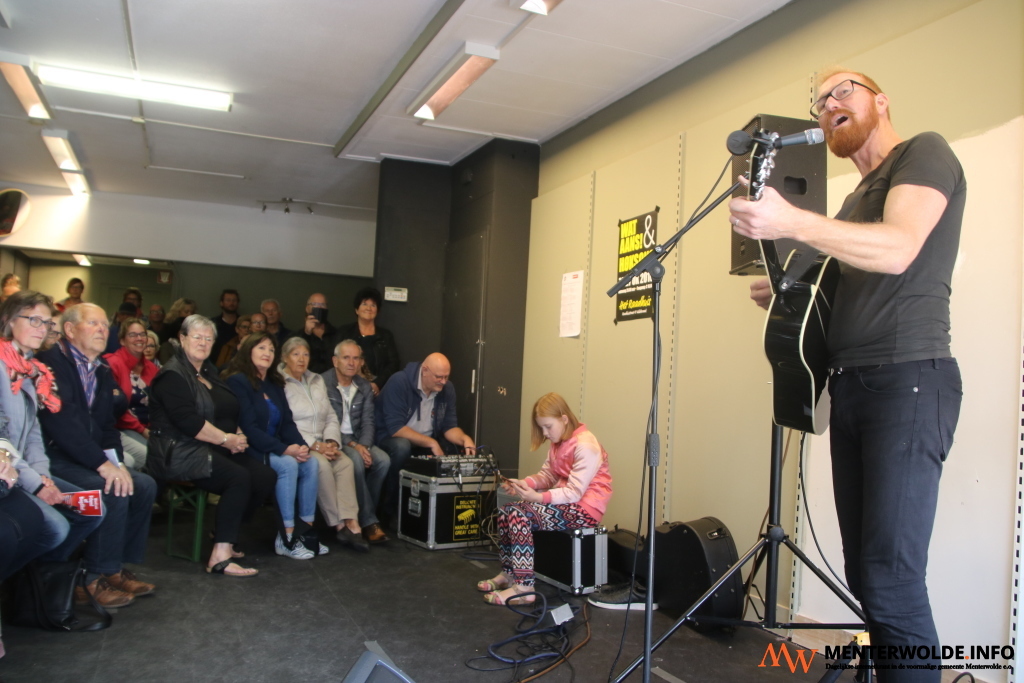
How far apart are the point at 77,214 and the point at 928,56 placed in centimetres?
790

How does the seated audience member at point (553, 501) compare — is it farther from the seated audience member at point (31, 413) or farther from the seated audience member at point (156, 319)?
the seated audience member at point (156, 319)

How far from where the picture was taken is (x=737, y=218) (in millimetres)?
1513

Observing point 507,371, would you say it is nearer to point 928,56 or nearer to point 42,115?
point 928,56

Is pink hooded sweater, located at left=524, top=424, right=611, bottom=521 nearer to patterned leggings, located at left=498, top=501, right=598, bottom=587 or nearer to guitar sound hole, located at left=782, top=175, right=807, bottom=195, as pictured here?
patterned leggings, located at left=498, top=501, right=598, bottom=587

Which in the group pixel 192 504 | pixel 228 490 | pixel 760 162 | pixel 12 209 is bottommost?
pixel 192 504

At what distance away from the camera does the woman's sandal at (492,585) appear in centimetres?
344

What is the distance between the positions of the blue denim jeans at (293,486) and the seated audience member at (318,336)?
6.41ft

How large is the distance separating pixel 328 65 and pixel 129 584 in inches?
113

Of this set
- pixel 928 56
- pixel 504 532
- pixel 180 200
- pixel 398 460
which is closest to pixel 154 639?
pixel 504 532

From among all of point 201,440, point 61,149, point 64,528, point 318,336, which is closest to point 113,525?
point 64,528

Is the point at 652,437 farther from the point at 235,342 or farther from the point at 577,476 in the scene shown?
the point at 235,342

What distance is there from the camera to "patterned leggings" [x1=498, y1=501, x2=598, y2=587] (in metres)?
3.38

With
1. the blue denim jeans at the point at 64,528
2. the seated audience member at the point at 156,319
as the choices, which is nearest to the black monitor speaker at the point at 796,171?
the blue denim jeans at the point at 64,528

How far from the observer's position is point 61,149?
6.21 m
